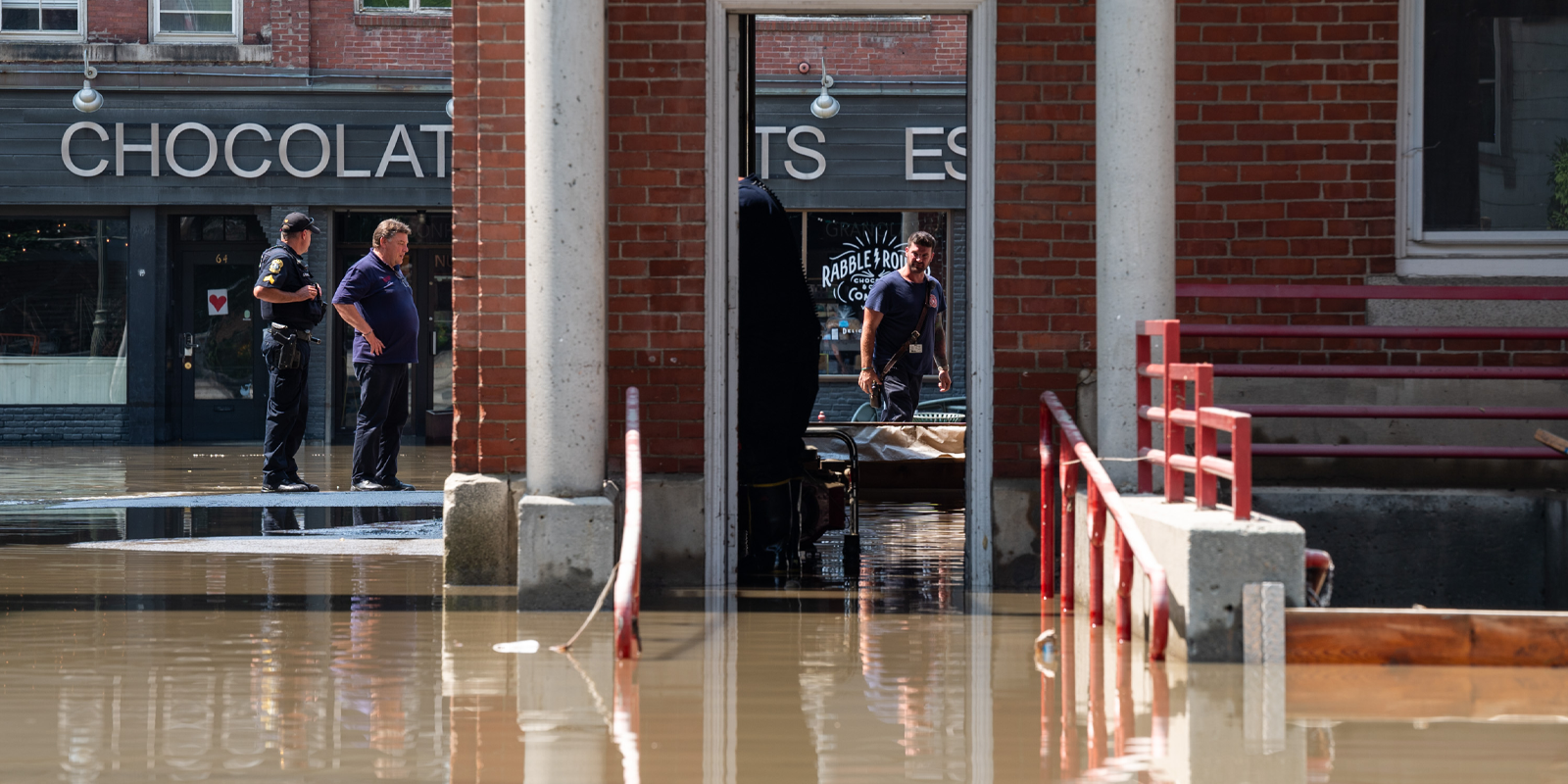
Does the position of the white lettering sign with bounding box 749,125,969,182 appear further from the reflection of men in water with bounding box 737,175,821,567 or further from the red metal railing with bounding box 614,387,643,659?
the red metal railing with bounding box 614,387,643,659

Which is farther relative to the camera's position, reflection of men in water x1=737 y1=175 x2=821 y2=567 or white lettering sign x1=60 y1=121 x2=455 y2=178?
white lettering sign x1=60 y1=121 x2=455 y2=178

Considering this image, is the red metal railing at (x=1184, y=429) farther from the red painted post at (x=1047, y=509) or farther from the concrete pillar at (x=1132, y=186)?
the red painted post at (x=1047, y=509)

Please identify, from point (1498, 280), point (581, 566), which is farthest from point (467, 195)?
point (1498, 280)

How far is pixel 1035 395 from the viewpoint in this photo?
301 inches

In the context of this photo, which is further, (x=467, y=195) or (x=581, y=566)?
(x=467, y=195)

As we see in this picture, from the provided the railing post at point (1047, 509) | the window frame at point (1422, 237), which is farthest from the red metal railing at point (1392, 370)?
the window frame at point (1422, 237)

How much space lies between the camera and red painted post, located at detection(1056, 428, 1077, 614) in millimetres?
6934

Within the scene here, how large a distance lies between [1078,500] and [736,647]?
1.86m

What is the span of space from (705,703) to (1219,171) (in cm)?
405

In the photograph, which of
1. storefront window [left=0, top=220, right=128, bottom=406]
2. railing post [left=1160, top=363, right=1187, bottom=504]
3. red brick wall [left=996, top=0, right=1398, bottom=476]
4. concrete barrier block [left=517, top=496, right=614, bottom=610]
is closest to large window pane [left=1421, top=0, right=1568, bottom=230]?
red brick wall [left=996, top=0, right=1398, bottom=476]

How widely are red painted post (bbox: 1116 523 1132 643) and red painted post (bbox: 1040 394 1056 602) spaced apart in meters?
0.88

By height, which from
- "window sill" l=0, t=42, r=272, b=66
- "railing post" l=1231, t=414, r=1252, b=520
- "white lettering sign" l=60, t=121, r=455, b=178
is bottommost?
"railing post" l=1231, t=414, r=1252, b=520

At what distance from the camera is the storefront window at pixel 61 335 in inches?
761

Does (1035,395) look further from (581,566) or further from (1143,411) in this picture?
(581,566)
